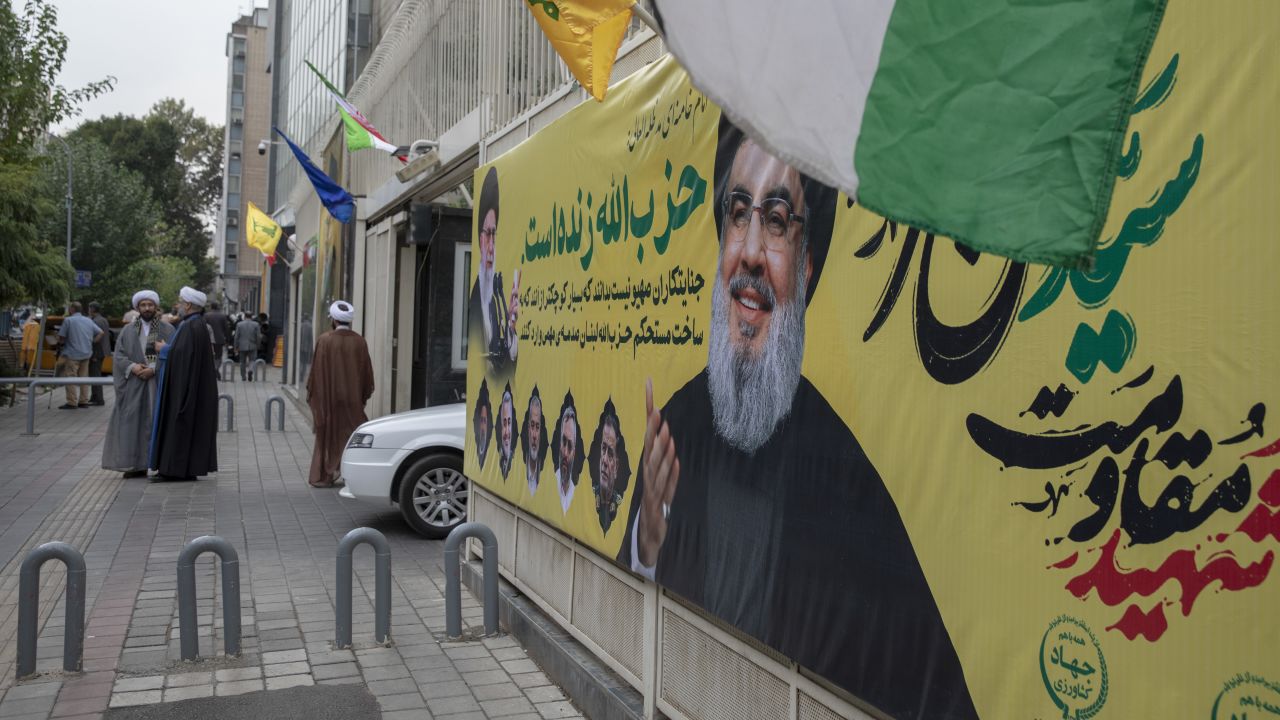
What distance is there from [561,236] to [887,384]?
10.7ft

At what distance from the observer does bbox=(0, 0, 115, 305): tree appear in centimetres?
1917

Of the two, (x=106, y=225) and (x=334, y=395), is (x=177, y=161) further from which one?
(x=334, y=395)

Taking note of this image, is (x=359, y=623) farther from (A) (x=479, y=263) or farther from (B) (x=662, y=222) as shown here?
(B) (x=662, y=222)

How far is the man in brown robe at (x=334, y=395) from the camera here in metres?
12.6

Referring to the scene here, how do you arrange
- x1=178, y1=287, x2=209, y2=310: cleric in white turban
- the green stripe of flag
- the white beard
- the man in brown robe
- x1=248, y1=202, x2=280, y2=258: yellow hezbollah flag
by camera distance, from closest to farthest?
1. the green stripe of flag
2. the white beard
3. the man in brown robe
4. x1=178, y1=287, x2=209, y2=310: cleric in white turban
5. x1=248, y1=202, x2=280, y2=258: yellow hezbollah flag

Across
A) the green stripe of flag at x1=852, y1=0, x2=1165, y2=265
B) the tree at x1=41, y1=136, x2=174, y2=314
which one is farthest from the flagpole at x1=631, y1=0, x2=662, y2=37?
the tree at x1=41, y1=136, x2=174, y2=314

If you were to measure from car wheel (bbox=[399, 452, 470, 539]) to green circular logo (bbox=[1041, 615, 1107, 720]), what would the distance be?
7.91 m

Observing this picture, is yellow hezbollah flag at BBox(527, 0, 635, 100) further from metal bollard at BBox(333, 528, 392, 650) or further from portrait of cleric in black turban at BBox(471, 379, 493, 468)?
portrait of cleric in black turban at BBox(471, 379, 493, 468)

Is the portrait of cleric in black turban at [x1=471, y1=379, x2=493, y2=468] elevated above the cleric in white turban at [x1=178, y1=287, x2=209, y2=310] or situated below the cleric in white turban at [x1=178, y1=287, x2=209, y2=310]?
below

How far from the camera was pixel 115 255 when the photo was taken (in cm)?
→ 4678

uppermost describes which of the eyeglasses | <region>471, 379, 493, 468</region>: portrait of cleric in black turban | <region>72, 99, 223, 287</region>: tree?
<region>72, 99, 223, 287</region>: tree

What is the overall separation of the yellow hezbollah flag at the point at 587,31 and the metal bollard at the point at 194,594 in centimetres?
343

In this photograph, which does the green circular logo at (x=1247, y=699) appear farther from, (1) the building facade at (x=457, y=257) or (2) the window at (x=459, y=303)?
(2) the window at (x=459, y=303)

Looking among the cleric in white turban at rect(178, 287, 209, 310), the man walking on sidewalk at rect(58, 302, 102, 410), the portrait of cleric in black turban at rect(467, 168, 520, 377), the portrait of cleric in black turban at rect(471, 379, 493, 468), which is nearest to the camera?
the portrait of cleric in black turban at rect(467, 168, 520, 377)
